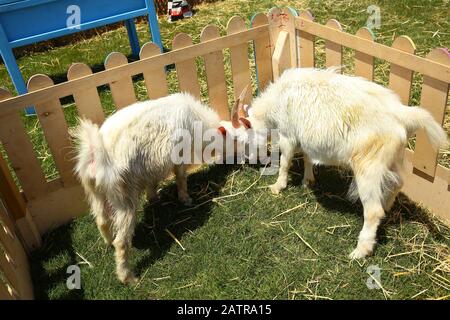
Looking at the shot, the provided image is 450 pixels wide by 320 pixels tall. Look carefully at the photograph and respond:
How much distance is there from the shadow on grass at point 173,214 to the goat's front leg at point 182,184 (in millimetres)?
58

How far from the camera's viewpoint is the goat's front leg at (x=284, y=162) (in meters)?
Result: 3.91

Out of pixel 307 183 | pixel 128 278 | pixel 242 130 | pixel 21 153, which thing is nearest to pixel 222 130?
pixel 242 130

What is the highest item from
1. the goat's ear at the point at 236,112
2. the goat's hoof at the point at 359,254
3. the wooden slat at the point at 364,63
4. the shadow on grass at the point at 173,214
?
the wooden slat at the point at 364,63

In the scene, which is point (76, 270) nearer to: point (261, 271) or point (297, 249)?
point (261, 271)

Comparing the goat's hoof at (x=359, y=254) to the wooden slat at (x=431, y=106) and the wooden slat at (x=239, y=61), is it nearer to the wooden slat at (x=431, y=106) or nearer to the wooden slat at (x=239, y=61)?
the wooden slat at (x=431, y=106)

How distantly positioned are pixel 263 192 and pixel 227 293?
48.3 inches

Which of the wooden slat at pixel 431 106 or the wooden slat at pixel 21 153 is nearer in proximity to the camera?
the wooden slat at pixel 431 106

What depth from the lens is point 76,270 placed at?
11.5 ft

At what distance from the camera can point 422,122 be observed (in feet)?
9.86

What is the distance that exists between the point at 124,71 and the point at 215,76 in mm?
983

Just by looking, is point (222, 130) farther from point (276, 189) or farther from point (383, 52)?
point (383, 52)

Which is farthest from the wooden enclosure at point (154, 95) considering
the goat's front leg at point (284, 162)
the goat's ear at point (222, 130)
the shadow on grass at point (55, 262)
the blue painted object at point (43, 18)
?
the blue painted object at point (43, 18)

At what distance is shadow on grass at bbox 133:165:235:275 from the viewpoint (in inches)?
147

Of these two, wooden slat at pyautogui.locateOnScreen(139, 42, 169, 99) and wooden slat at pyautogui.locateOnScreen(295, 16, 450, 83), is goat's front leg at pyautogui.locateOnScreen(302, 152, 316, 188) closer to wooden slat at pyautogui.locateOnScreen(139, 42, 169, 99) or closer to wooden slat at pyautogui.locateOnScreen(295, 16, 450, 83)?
wooden slat at pyautogui.locateOnScreen(295, 16, 450, 83)
